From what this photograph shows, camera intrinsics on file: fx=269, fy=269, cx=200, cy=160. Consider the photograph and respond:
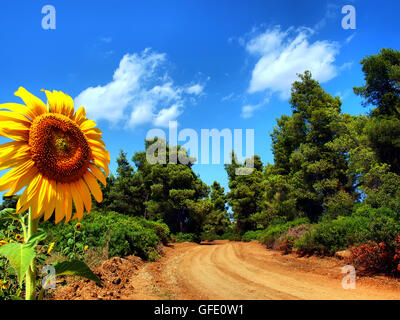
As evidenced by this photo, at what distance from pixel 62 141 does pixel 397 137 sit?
20789 mm

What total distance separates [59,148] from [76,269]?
0.72 m

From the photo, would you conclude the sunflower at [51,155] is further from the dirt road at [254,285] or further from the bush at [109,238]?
the bush at [109,238]

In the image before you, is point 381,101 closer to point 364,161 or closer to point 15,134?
point 364,161

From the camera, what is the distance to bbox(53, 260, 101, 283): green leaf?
3.78 feet

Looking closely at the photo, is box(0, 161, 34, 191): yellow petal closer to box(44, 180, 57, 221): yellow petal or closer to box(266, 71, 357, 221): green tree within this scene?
box(44, 180, 57, 221): yellow petal

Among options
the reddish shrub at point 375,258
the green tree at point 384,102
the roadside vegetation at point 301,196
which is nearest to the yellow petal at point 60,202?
the roadside vegetation at point 301,196

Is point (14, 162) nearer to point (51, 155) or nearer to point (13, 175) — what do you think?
point (13, 175)

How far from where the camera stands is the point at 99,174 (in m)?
1.69

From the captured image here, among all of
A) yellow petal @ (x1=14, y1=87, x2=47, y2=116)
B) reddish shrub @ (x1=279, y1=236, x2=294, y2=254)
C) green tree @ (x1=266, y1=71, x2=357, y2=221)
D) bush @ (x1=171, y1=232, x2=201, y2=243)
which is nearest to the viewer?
yellow petal @ (x1=14, y1=87, x2=47, y2=116)

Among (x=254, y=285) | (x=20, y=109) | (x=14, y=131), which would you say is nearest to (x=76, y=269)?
(x=14, y=131)

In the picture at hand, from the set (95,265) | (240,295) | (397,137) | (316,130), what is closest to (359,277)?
(240,295)

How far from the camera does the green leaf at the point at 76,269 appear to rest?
115 cm

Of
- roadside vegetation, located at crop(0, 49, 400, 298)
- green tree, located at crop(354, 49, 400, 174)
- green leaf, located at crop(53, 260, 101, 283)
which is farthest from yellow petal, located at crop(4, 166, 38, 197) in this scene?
green tree, located at crop(354, 49, 400, 174)

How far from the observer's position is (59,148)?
1.55 m
